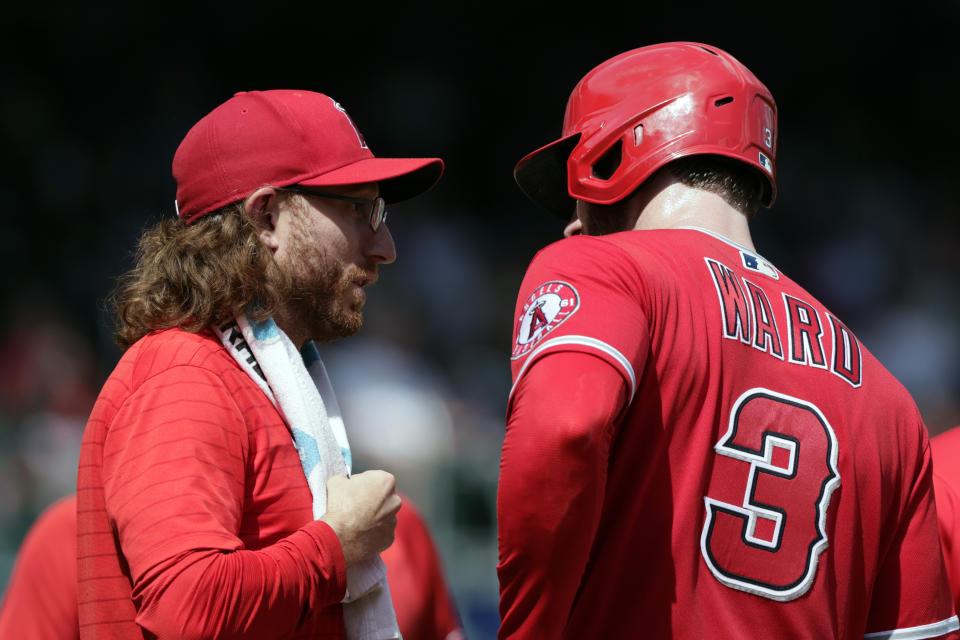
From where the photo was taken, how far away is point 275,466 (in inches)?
81.4

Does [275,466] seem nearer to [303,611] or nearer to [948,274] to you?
[303,611]

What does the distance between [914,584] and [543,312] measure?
987 millimetres

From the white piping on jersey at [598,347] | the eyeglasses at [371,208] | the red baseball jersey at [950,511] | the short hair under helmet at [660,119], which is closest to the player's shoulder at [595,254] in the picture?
the white piping on jersey at [598,347]

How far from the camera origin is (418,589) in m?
3.06

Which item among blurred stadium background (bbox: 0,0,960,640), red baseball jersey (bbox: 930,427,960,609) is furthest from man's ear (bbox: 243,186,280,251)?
blurred stadium background (bbox: 0,0,960,640)

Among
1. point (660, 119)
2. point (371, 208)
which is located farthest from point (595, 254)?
point (371, 208)

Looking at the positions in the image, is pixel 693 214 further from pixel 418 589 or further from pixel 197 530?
pixel 418 589

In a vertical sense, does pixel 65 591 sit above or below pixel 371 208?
below

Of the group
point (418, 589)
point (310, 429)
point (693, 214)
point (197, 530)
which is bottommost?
point (418, 589)

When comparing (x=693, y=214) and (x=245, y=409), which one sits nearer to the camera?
(x=245, y=409)

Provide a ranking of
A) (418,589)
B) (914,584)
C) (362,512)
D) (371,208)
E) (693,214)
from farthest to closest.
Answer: (418,589) → (371,208) → (693,214) → (914,584) → (362,512)

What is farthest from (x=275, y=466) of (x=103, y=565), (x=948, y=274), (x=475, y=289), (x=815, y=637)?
(x=948, y=274)

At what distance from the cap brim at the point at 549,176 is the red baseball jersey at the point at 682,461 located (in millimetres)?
575

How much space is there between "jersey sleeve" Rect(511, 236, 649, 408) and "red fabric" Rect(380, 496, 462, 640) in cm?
123
